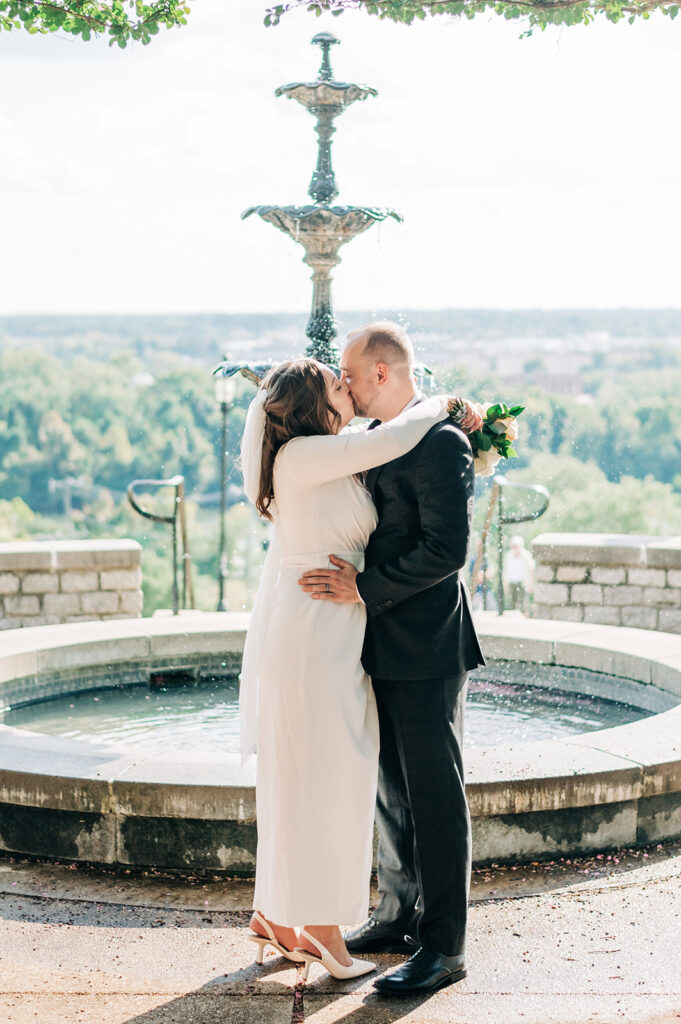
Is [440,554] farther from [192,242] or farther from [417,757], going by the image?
[192,242]

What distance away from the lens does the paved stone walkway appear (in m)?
3.12

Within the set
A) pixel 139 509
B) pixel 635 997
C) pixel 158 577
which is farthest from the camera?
pixel 158 577

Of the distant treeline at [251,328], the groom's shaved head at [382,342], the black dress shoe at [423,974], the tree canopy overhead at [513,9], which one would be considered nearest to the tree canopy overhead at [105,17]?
the tree canopy overhead at [513,9]

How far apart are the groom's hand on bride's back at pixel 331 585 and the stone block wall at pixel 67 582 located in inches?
230

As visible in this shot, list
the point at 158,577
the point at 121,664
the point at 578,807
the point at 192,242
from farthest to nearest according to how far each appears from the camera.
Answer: the point at 192,242, the point at 158,577, the point at 121,664, the point at 578,807

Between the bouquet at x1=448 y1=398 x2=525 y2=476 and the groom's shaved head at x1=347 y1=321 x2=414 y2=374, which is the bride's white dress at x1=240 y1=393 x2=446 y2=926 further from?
the bouquet at x1=448 y1=398 x2=525 y2=476

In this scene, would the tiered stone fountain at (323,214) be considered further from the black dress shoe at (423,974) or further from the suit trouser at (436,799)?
the black dress shoe at (423,974)

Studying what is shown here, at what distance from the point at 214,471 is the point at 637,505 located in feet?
79.6

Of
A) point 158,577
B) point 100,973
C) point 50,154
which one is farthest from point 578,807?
point 50,154

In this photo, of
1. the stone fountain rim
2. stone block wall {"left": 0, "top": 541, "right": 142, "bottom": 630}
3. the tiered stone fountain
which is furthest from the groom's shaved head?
stone block wall {"left": 0, "top": 541, "right": 142, "bottom": 630}

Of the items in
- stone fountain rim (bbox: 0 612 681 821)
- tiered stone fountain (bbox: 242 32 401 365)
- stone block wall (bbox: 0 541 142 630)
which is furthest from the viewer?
stone block wall (bbox: 0 541 142 630)

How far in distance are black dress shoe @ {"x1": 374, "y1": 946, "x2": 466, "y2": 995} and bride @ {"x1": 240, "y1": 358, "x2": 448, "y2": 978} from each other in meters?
0.14

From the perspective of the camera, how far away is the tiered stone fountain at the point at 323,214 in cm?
754

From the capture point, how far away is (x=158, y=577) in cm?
5778
